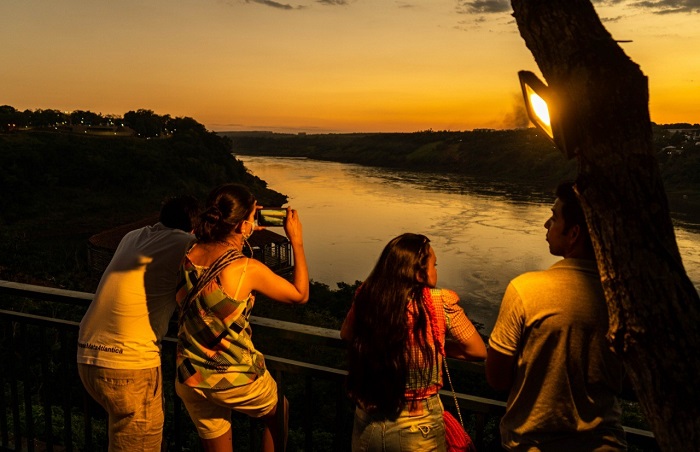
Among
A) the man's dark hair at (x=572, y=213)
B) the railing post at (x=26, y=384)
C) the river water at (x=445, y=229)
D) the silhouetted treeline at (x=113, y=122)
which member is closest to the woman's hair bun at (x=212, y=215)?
the man's dark hair at (x=572, y=213)

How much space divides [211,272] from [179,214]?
53 cm

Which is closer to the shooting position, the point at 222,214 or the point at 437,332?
the point at 437,332

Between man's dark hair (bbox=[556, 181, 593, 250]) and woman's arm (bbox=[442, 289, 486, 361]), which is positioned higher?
man's dark hair (bbox=[556, 181, 593, 250])

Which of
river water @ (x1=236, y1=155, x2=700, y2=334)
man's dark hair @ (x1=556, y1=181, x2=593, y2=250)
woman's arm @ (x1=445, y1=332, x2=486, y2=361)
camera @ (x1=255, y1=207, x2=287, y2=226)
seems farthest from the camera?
river water @ (x1=236, y1=155, x2=700, y2=334)

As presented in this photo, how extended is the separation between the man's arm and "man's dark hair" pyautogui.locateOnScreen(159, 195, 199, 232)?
148 cm

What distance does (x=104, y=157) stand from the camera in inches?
3329

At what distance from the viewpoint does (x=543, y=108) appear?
1808 mm

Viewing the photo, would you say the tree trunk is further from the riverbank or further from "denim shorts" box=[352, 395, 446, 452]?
the riverbank

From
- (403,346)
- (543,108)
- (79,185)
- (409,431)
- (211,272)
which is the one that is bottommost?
(79,185)

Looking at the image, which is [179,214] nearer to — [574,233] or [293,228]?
[293,228]

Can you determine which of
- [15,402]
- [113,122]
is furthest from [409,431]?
[113,122]

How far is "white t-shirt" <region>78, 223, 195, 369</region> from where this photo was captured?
261 cm

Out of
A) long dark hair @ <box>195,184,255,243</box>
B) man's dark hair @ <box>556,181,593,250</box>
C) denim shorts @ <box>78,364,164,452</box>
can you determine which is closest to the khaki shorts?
denim shorts @ <box>78,364,164,452</box>

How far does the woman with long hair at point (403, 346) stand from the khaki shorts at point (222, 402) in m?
0.52
